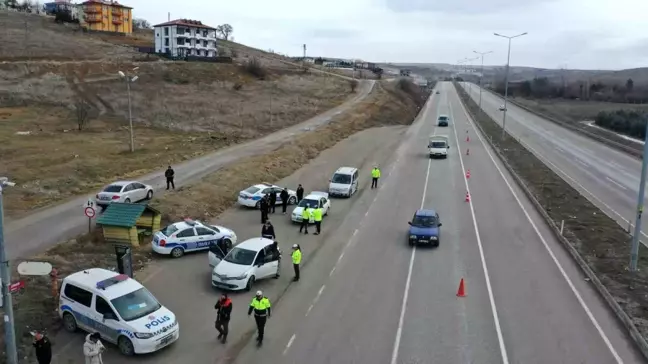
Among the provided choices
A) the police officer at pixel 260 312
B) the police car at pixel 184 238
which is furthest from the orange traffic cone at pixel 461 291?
the police car at pixel 184 238

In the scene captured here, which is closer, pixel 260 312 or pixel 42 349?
pixel 42 349

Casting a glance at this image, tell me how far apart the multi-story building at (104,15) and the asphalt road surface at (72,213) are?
106 m

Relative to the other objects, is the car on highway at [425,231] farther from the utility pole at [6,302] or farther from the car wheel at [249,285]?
the utility pole at [6,302]

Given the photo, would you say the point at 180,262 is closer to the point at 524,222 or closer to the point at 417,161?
the point at 524,222

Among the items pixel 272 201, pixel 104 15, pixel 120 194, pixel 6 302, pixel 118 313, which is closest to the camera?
pixel 6 302

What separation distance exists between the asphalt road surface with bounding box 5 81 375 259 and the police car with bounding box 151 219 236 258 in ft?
14.8

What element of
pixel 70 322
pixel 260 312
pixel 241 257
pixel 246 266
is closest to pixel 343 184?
pixel 241 257

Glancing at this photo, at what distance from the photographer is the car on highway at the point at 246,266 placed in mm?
18391

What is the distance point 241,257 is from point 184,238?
143 inches

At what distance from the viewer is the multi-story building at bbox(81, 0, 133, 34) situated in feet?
460

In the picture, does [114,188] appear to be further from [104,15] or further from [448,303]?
[104,15]

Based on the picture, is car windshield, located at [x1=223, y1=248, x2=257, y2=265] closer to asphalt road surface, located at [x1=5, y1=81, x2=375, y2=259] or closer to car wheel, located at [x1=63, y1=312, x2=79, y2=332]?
car wheel, located at [x1=63, y1=312, x2=79, y2=332]

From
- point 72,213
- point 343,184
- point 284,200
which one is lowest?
point 72,213

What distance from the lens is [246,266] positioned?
61.5 ft
